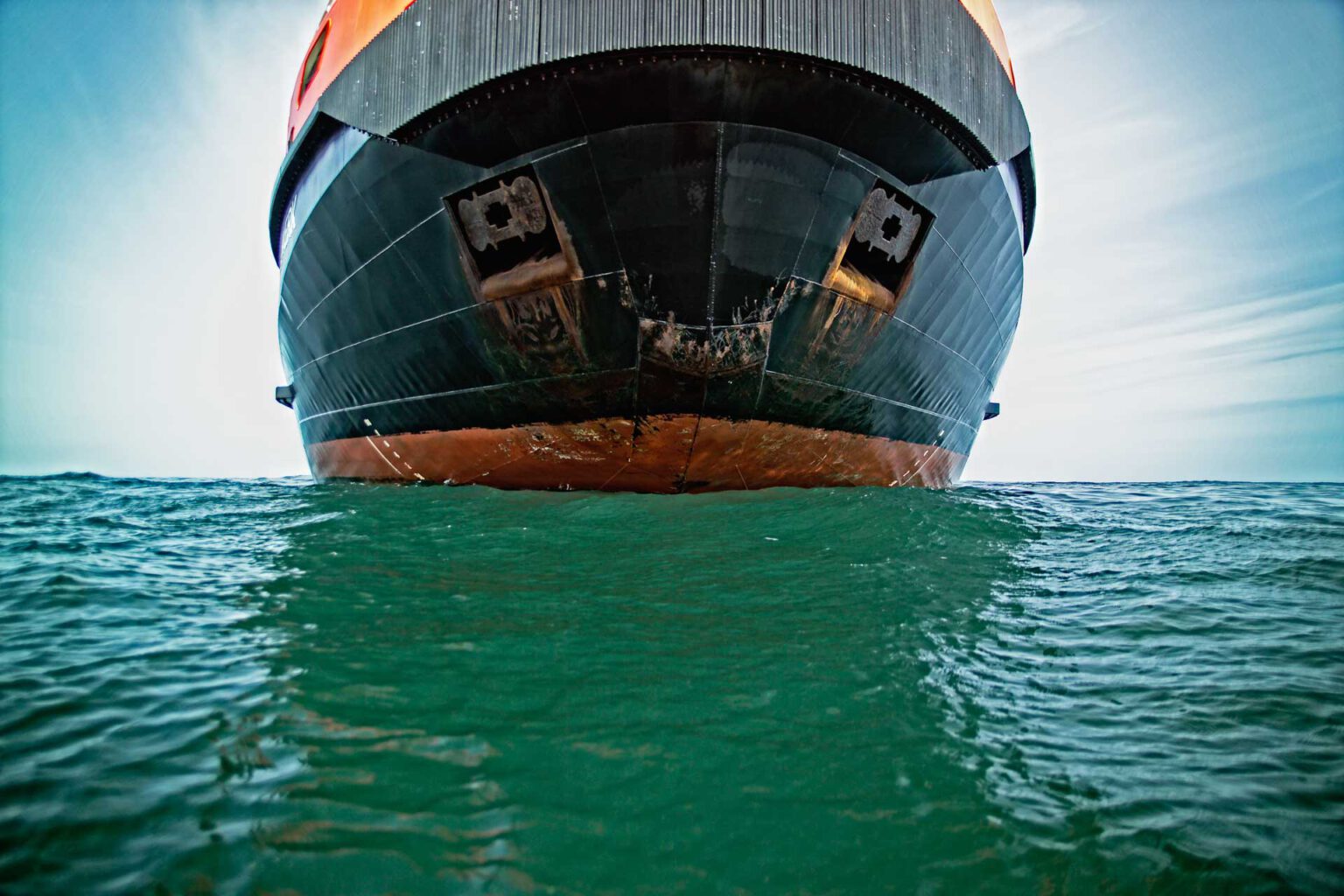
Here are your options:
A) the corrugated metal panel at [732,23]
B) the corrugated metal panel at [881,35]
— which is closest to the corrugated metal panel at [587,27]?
the corrugated metal panel at [732,23]

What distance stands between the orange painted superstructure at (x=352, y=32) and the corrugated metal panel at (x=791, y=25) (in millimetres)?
1451

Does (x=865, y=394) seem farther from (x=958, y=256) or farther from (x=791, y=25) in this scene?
(x=791, y=25)

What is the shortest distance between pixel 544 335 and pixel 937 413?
429cm

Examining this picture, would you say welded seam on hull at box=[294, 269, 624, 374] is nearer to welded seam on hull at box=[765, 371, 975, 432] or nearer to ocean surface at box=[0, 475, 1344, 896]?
welded seam on hull at box=[765, 371, 975, 432]

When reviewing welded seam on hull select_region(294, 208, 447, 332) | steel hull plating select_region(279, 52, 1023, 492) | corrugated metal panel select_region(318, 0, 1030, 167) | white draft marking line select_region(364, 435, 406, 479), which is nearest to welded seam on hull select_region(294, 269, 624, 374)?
steel hull plating select_region(279, 52, 1023, 492)

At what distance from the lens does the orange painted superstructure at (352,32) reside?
4.72 m

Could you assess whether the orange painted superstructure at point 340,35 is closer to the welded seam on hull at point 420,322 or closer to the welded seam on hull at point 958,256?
the welded seam on hull at point 420,322

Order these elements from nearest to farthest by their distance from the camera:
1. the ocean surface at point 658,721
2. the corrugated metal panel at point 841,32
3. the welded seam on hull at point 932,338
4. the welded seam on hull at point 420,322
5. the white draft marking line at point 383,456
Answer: the ocean surface at point 658,721 < the corrugated metal panel at point 841,32 < the welded seam on hull at point 420,322 < the welded seam on hull at point 932,338 < the white draft marking line at point 383,456

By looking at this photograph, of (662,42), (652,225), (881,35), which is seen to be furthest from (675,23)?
(881,35)

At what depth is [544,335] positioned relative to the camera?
197 inches

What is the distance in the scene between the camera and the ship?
13.1 ft

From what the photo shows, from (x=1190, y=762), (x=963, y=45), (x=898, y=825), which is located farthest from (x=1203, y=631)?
(x=963, y=45)

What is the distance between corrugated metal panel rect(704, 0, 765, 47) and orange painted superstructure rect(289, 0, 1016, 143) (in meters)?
1.77

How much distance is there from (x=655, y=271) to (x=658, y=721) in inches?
137
